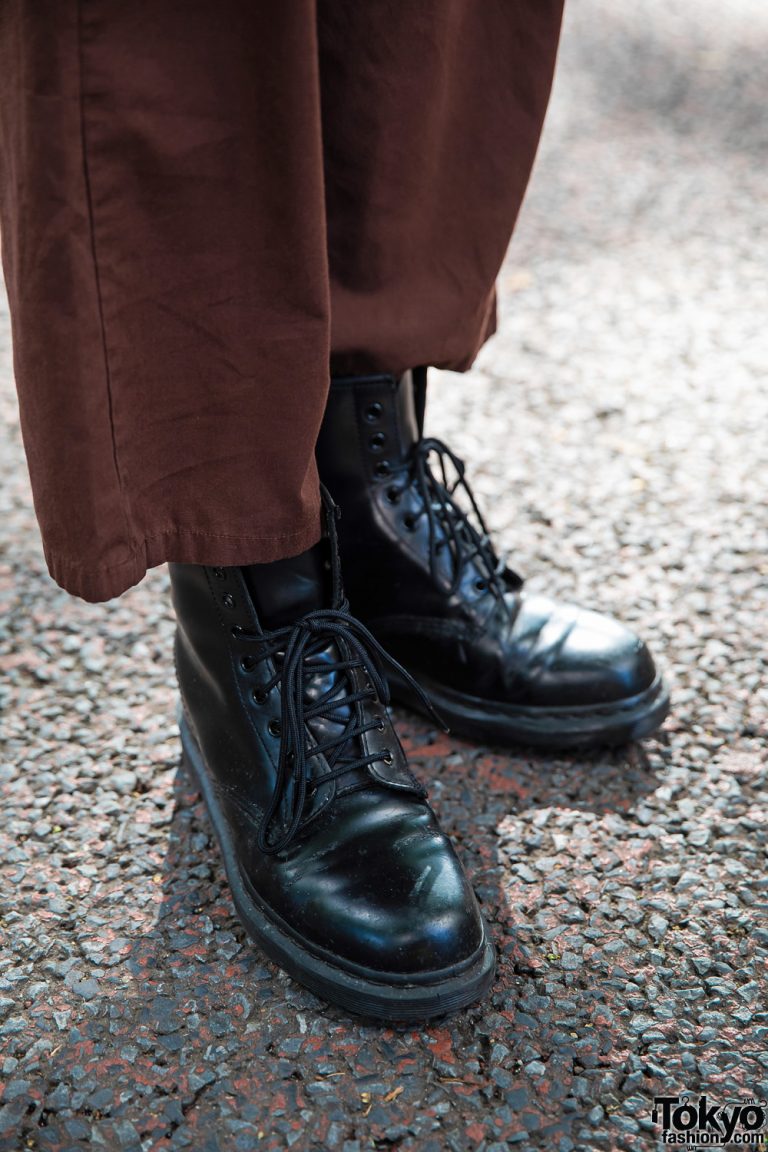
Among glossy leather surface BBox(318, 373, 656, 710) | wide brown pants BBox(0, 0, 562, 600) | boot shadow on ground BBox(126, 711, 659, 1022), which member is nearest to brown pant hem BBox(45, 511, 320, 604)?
wide brown pants BBox(0, 0, 562, 600)

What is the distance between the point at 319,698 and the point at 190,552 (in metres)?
0.18

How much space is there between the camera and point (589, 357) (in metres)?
2.15

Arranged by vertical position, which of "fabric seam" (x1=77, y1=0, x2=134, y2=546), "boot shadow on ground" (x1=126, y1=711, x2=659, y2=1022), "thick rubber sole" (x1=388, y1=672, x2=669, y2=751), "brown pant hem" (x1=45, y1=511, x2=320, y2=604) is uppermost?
"fabric seam" (x1=77, y1=0, x2=134, y2=546)

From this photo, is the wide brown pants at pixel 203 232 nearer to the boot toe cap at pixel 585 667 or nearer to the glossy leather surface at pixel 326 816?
the glossy leather surface at pixel 326 816

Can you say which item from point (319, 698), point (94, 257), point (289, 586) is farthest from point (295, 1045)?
point (94, 257)

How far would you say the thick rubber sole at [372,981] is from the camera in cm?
89

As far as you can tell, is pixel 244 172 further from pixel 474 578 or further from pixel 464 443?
pixel 464 443

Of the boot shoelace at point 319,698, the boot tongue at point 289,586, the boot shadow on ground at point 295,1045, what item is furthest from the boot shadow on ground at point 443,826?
the boot tongue at point 289,586

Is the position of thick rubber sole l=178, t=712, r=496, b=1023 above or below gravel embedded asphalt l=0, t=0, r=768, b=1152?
above

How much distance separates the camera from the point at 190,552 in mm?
931

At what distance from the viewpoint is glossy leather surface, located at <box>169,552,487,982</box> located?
2.97ft

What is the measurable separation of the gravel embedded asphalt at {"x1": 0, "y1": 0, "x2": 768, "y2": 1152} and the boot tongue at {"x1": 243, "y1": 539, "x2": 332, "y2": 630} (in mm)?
274

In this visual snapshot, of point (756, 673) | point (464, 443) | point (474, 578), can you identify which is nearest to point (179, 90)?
point (474, 578)

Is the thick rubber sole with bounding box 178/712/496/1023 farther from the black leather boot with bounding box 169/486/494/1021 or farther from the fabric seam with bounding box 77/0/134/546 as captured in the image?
the fabric seam with bounding box 77/0/134/546
